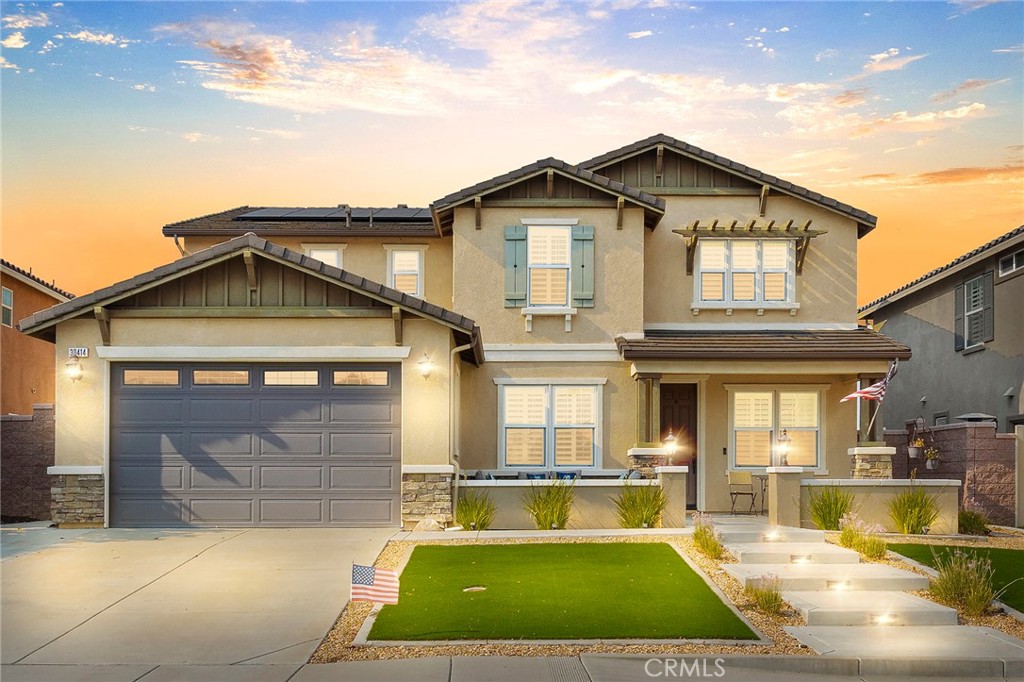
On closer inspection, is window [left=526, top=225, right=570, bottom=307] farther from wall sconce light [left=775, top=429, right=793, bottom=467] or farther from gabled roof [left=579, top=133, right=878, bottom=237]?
wall sconce light [left=775, top=429, right=793, bottom=467]

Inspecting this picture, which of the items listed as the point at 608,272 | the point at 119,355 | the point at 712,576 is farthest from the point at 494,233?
the point at 712,576

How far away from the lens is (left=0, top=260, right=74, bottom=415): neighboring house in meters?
25.3

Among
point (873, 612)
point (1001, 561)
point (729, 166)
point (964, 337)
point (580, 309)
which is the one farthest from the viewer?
point (964, 337)

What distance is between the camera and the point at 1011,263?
71.1ft

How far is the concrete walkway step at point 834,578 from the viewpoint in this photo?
11.9m

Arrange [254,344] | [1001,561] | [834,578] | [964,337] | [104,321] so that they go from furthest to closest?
[964,337] < [254,344] < [104,321] < [1001,561] < [834,578]

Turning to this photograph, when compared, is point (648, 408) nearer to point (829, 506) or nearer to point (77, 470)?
point (829, 506)

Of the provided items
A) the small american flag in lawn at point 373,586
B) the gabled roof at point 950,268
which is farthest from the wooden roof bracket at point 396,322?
the gabled roof at point 950,268

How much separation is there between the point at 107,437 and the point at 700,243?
458 inches

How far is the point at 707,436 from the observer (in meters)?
20.1

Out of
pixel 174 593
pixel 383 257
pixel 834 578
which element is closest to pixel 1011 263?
pixel 834 578

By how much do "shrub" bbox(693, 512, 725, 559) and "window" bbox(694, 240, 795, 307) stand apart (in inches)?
A: 282

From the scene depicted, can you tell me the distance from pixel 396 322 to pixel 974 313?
1434cm

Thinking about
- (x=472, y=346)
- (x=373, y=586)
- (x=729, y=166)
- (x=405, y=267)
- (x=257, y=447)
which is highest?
A: (x=729, y=166)
